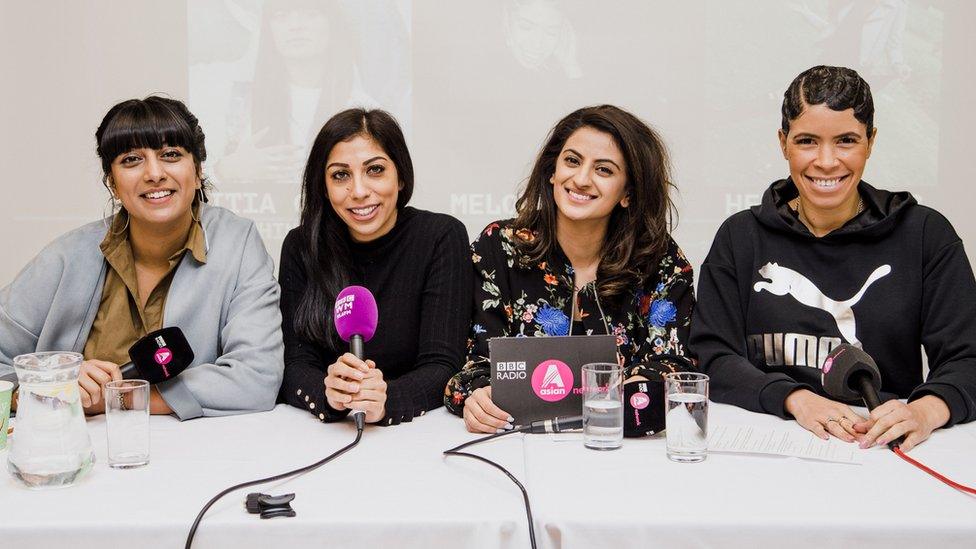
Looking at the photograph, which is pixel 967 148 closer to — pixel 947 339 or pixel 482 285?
pixel 947 339

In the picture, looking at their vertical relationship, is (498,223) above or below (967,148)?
below

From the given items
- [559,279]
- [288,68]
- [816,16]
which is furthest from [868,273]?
[288,68]

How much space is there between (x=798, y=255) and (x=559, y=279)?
627mm

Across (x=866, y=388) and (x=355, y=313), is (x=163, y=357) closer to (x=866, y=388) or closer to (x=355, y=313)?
(x=355, y=313)

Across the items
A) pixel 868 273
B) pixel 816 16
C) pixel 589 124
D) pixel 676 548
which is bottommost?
pixel 676 548

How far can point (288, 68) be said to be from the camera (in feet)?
12.2

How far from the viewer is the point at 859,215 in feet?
6.96

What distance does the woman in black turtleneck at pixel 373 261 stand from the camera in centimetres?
212

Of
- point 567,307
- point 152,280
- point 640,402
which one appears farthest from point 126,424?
point 567,307

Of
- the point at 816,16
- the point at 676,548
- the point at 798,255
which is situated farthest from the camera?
the point at 816,16

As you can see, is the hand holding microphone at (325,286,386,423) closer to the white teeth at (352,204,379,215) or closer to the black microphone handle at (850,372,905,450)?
the white teeth at (352,204,379,215)

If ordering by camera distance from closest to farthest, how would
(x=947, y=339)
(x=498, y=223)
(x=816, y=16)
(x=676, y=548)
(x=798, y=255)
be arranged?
(x=676, y=548), (x=947, y=339), (x=798, y=255), (x=498, y=223), (x=816, y=16)

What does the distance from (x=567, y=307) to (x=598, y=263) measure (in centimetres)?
16

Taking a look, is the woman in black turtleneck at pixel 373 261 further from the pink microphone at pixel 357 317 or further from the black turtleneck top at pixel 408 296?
the pink microphone at pixel 357 317
